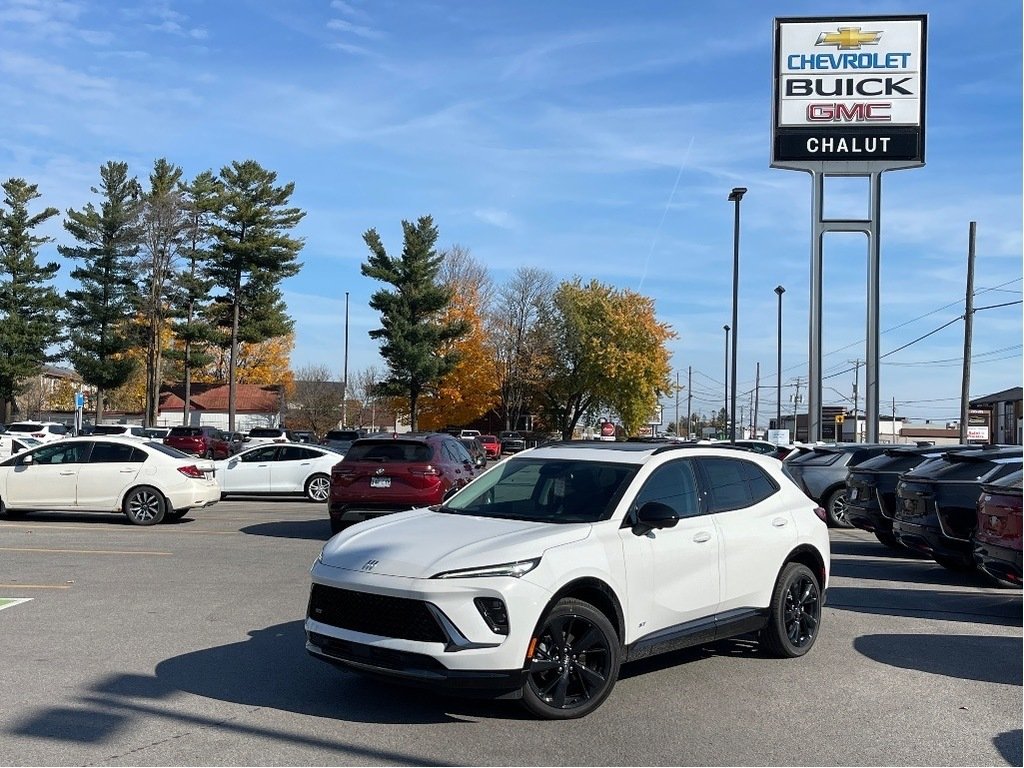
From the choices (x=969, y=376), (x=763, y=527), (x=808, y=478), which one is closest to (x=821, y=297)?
(x=969, y=376)

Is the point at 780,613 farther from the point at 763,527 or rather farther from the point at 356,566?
the point at 356,566

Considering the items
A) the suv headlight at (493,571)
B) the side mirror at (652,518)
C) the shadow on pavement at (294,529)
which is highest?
the side mirror at (652,518)

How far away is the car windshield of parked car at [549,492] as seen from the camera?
7168mm

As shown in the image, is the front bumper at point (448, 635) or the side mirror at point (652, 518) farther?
the side mirror at point (652, 518)

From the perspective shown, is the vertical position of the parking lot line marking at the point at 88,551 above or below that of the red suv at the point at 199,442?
below

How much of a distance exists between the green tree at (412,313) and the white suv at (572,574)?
51333 mm

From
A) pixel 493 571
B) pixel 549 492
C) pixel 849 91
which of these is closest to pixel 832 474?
pixel 549 492

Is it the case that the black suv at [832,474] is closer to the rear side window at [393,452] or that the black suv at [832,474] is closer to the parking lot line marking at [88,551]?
the rear side window at [393,452]

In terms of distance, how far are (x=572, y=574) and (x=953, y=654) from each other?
401 centimetres

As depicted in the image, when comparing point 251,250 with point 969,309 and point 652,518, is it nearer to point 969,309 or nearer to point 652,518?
point 969,309

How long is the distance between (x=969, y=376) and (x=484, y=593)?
35465 millimetres

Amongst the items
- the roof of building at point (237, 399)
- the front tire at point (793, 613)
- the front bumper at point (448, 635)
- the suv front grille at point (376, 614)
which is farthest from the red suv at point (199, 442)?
the roof of building at point (237, 399)

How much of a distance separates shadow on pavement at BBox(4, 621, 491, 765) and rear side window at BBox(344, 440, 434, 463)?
7453 millimetres

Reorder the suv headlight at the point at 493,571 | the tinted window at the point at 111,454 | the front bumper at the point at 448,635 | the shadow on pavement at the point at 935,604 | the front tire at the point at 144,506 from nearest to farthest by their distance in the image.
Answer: the front bumper at the point at 448,635, the suv headlight at the point at 493,571, the shadow on pavement at the point at 935,604, the front tire at the point at 144,506, the tinted window at the point at 111,454
